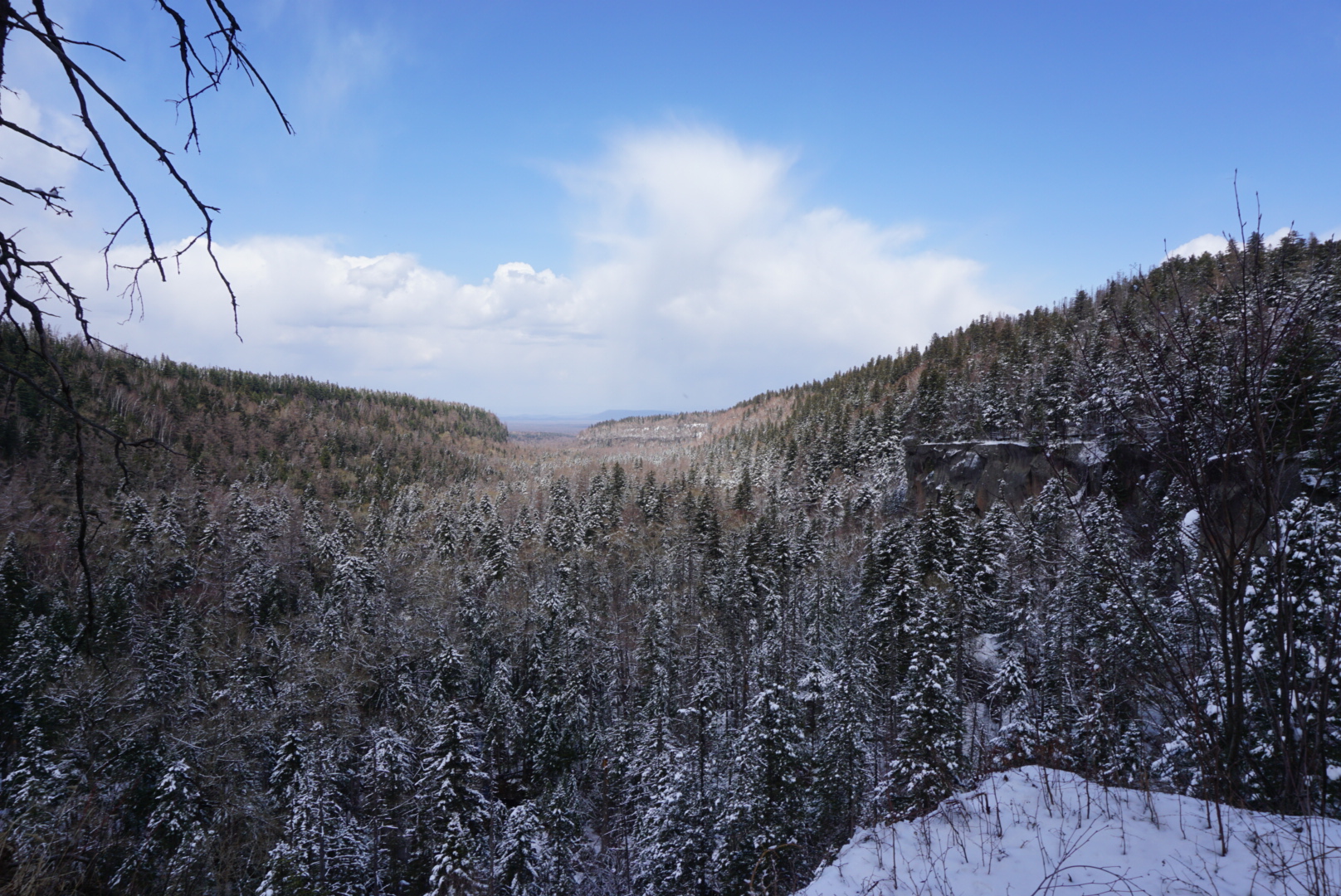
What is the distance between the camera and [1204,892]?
3908 millimetres

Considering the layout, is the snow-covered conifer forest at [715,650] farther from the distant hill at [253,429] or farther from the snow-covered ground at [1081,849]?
the distant hill at [253,429]

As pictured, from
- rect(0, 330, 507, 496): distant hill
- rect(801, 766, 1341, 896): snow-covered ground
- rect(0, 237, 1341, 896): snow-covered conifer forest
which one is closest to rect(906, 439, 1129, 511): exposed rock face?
rect(0, 237, 1341, 896): snow-covered conifer forest

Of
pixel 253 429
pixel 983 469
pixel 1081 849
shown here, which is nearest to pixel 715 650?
pixel 1081 849

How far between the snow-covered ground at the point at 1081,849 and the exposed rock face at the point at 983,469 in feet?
128

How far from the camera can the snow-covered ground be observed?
13.1 feet

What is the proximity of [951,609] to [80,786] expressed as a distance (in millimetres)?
30623

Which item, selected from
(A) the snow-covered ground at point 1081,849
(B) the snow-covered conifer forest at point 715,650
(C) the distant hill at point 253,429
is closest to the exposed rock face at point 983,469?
(B) the snow-covered conifer forest at point 715,650

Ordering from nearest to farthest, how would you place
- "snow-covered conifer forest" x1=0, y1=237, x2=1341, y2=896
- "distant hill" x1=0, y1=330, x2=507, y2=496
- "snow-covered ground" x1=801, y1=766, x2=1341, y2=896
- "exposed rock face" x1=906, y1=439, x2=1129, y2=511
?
"snow-covered ground" x1=801, y1=766, x2=1341, y2=896 → "snow-covered conifer forest" x1=0, y1=237, x2=1341, y2=896 → "exposed rock face" x1=906, y1=439, x2=1129, y2=511 → "distant hill" x1=0, y1=330, x2=507, y2=496

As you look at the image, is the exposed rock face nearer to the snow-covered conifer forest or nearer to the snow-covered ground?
the snow-covered conifer forest

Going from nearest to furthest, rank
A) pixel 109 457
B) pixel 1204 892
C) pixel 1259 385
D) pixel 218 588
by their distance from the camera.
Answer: pixel 109 457 < pixel 1204 892 < pixel 1259 385 < pixel 218 588

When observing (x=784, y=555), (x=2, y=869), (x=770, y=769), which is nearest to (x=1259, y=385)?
(x=2, y=869)

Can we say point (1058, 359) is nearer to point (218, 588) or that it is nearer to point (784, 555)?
point (784, 555)

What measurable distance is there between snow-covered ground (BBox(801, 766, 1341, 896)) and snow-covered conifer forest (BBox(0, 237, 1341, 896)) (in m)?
0.10

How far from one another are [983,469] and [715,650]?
31.9 meters
